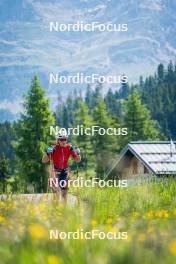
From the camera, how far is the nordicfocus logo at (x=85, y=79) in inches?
219

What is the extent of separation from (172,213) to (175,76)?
7401 inches

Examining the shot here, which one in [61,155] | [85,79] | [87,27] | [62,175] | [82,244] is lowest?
[82,244]

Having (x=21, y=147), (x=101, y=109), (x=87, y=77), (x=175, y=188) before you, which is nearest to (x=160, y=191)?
(x=175, y=188)

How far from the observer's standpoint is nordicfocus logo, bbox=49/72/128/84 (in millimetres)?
5555

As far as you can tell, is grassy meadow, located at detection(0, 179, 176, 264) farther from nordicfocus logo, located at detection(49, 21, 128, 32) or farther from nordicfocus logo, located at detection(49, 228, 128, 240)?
nordicfocus logo, located at detection(49, 21, 128, 32)

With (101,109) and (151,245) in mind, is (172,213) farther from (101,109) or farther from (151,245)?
(101,109)

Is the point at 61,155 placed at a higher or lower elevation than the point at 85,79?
lower

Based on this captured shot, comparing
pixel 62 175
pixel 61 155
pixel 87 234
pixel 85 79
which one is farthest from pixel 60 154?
pixel 87 234

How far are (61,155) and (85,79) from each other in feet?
13.4

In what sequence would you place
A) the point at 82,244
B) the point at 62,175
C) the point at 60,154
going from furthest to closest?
1. the point at 60,154
2. the point at 62,175
3. the point at 82,244

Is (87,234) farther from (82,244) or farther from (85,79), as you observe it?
(85,79)

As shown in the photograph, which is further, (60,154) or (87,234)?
(60,154)

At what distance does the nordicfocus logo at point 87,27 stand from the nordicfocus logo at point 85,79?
0.33 metres

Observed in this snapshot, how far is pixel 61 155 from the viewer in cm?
962
